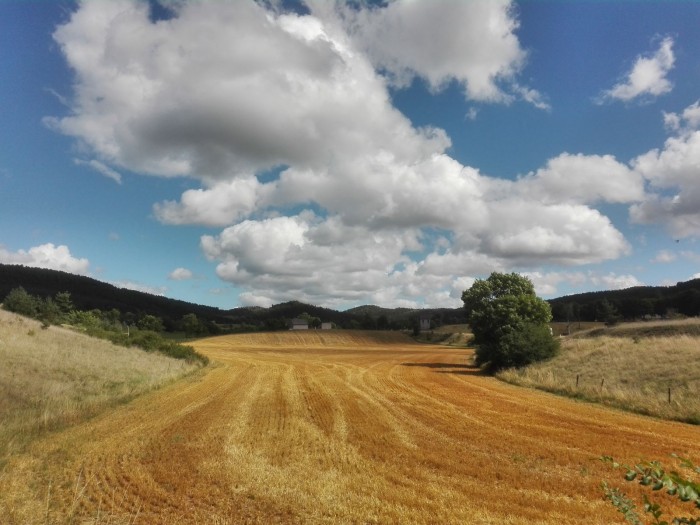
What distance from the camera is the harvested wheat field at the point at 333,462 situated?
798cm

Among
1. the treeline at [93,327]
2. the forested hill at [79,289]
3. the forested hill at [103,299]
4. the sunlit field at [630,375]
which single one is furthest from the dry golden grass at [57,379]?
the forested hill at [79,289]

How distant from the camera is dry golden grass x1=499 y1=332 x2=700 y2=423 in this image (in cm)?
1939

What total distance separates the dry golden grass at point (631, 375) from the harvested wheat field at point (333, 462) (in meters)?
2.04

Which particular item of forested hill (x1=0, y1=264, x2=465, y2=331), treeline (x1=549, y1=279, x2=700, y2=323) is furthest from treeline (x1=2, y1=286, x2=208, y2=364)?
treeline (x1=549, y1=279, x2=700, y2=323)

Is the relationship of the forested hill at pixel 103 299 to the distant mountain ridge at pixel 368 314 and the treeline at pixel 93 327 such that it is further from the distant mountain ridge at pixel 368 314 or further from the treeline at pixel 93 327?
the treeline at pixel 93 327

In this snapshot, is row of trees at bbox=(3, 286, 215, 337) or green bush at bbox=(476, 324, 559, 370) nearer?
green bush at bbox=(476, 324, 559, 370)

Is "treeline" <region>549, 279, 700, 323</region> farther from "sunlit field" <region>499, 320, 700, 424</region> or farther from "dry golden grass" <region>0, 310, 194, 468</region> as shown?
"dry golden grass" <region>0, 310, 194, 468</region>

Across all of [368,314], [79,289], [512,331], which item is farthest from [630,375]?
[79,289]

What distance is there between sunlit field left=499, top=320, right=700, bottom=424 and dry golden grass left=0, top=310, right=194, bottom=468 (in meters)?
20.8

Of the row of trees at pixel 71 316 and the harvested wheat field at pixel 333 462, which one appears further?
the row of trees at pixel 71 316

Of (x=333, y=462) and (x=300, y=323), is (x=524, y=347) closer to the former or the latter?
(x=333, y=462)

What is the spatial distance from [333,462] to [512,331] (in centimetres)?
2980

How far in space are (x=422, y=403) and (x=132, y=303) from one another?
619 ft

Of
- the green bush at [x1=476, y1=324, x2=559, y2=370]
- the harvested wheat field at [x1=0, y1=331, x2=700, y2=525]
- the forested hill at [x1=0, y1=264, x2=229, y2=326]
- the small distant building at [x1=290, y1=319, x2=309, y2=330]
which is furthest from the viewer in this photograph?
the small distant building at [x1=290, y1=319, x2=309, y2=330]
